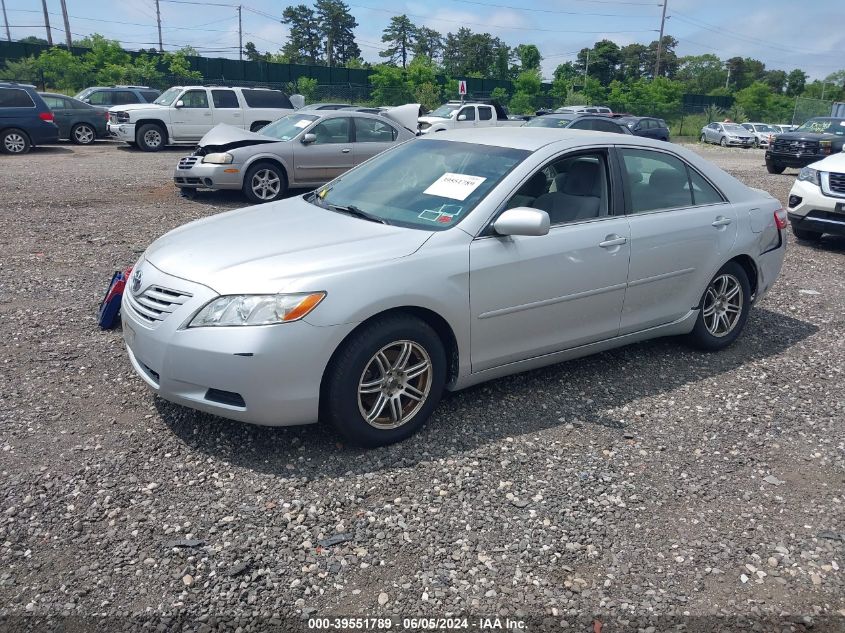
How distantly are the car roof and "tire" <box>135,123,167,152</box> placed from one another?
16974 mm

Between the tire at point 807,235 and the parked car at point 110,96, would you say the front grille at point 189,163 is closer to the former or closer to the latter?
the tire at point 807,235

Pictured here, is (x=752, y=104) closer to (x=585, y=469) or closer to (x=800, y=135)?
(x=800, y=135)

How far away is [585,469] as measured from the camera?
3818mm

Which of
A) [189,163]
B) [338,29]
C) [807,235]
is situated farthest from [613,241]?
[338,29]

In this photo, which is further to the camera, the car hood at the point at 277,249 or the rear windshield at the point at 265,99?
the rear windshield at the point at 265,99

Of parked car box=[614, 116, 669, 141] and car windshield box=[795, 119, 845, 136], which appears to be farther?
parked car box=[614, 116, 669, 141]

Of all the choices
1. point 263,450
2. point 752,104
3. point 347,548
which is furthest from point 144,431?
point 752,104

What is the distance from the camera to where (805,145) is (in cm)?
1955

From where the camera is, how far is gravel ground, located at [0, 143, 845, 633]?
2842 millimetres

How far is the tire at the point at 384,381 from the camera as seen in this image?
143 inches

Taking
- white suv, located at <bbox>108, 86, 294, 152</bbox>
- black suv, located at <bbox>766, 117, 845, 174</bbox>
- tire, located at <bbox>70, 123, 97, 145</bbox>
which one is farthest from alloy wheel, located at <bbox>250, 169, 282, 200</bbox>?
black suv, located at <bbox>766, 117, 845, 174</bbox>

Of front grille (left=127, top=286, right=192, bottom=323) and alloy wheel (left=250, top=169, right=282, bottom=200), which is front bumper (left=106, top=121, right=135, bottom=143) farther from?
front grille (left=127, top=286, right=192, bottom=323)

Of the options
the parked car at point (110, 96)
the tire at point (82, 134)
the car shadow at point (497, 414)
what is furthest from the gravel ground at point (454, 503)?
the parked car at point (110, 96)

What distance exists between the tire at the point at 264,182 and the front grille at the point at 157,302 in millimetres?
7831
